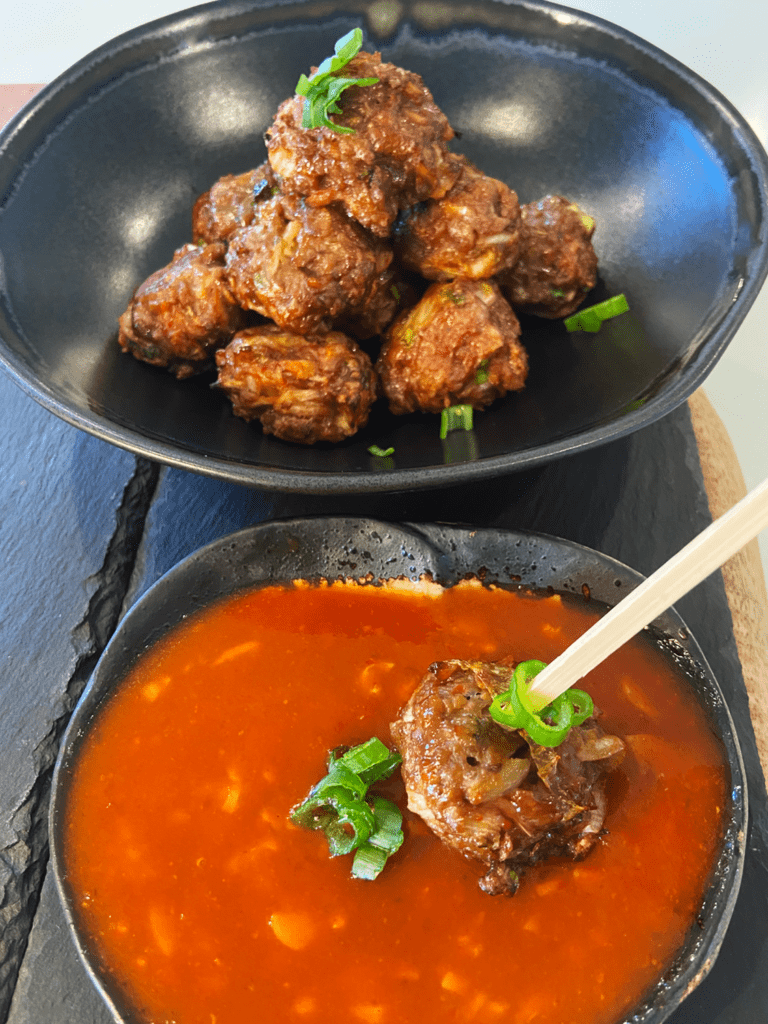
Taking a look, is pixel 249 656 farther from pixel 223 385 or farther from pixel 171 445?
pixel 223 385

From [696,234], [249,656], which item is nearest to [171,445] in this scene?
[249,656]

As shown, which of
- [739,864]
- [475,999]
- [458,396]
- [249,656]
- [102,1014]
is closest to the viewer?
[475,999]

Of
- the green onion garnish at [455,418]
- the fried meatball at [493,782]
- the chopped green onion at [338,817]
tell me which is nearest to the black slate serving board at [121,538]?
the green onion garnish at [455,418]

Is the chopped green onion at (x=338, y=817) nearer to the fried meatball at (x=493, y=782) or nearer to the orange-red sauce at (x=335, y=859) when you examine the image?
the orange-red sauce at (x=335, y=859)

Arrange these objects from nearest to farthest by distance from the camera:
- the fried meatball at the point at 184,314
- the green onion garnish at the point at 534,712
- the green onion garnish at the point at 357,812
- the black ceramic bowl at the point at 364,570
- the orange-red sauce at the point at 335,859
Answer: the green onion garnish at the point at 534,712
the orange-red sauce at the point at 335,859
the green onion garnish at the point at 357,812
the black ceramic bowl at the point at 364,570
the fried meatball at the point at 184,314

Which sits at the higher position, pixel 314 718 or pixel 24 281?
pixel 24 281

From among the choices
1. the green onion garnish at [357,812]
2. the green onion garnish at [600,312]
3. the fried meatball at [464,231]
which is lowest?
the green onion garnish at [357,812]

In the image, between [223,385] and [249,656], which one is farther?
[223,385]

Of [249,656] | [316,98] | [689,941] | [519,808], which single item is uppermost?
[316,98]
